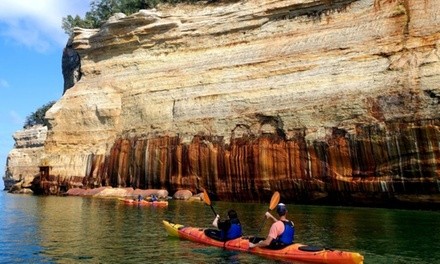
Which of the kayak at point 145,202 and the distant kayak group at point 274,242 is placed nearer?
the distant kayak group at point 274,242

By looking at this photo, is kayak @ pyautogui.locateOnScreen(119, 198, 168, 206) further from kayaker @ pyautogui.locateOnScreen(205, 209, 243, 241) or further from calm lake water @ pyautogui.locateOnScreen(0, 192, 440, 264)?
kayaker @ pyautogui.locateOnScreen(205, 209, 243, 241)

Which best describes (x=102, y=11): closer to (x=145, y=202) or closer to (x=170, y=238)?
(x=145, y=202)

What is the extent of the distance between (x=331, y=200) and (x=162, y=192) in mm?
11642

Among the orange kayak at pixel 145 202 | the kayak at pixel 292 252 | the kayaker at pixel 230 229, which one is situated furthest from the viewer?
the orange kayak at pixel 145 202

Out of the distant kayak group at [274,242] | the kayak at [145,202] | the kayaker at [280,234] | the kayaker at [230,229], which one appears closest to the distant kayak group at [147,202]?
the kayak at [145,202]

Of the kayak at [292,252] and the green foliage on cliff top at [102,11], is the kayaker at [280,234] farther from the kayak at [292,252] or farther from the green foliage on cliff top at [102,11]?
the green foliage on cliff top at [102,11]

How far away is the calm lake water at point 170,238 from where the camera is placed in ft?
49.3

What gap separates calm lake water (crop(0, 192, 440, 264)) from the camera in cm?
1502

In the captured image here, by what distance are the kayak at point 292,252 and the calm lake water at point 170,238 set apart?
11.9 inches

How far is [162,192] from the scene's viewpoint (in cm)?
3641

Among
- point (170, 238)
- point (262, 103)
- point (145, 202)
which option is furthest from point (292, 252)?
point (262, 103)

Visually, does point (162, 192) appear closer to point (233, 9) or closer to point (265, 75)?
point (265, 75)

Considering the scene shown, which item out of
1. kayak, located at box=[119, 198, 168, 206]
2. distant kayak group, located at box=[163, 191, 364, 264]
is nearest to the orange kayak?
kayak, located at box=[119, 198, 168, 206]

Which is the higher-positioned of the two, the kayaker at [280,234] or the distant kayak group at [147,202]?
the distant kayak group at [147,202]
